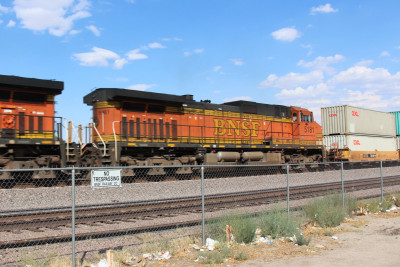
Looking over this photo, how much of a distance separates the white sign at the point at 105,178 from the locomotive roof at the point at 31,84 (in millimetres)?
9739

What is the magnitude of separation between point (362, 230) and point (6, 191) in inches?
407

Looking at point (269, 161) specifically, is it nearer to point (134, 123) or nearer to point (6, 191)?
point (134, 123)

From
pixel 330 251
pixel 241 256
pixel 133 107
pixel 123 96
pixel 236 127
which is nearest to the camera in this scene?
pixel 241 256

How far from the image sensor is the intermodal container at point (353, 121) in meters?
28.0

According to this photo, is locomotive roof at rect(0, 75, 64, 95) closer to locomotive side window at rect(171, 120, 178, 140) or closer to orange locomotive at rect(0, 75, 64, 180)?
orange locomotive at rect(0, 75, 64, 180)

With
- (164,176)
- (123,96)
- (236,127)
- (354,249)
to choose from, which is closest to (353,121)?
(236,127)

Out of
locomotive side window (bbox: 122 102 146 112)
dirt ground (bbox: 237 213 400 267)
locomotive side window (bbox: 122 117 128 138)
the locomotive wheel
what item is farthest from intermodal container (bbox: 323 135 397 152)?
the locomotive wheel

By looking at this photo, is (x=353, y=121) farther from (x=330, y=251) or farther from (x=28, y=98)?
(x=330, y=251)

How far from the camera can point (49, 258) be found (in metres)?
5.56

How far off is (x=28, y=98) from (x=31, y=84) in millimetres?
678

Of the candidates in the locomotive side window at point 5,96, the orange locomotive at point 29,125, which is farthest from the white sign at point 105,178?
the locomotive side window at point 5,96

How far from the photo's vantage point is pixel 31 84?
13.9 m

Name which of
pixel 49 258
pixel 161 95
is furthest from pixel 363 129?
pixel 49 258

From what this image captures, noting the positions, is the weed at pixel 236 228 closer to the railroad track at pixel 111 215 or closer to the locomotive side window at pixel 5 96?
the railroad track at pixel 111 215
